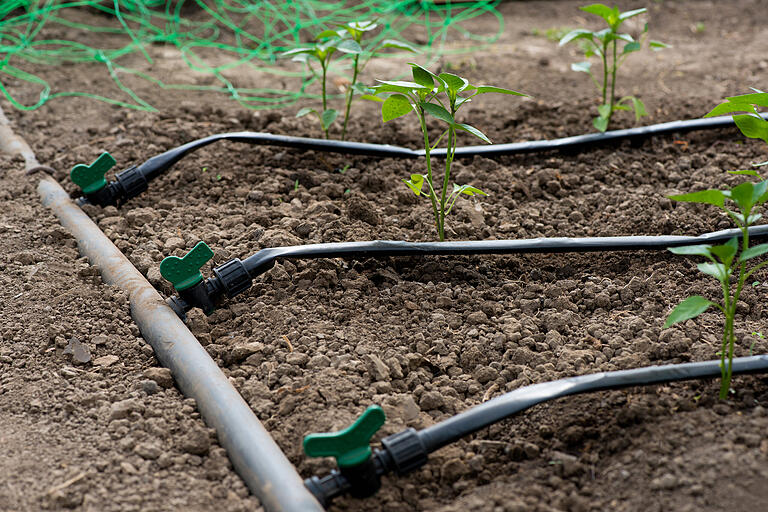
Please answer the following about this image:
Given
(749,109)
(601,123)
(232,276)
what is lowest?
(232,276)

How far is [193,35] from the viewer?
408 cm

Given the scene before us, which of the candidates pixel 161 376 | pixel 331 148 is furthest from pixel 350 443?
pixel 331 148

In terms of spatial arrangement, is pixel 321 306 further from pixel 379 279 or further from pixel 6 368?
pixel 6 368

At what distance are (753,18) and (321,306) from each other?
3.69m

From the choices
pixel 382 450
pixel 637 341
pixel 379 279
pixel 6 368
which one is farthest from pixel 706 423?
pixel 6 368

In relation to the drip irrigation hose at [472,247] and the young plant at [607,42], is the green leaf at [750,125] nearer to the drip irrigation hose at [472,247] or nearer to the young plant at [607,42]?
the drip irrigation hose at [472,247]

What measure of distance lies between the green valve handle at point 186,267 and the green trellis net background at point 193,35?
4.63 ft

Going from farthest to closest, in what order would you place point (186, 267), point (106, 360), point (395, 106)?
point (395, 106) → point (186, 267) → point (106, 360)

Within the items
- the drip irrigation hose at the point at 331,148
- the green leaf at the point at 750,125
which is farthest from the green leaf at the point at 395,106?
the green leaf at the point at 750,125

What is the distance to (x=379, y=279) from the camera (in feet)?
7.14

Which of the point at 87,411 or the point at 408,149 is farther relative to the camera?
the point at 408,149

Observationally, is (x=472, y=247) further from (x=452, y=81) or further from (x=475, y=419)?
(x=475, y=419)

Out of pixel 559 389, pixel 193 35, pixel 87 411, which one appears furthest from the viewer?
pixel 193 35

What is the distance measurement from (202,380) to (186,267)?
37 centimetres
